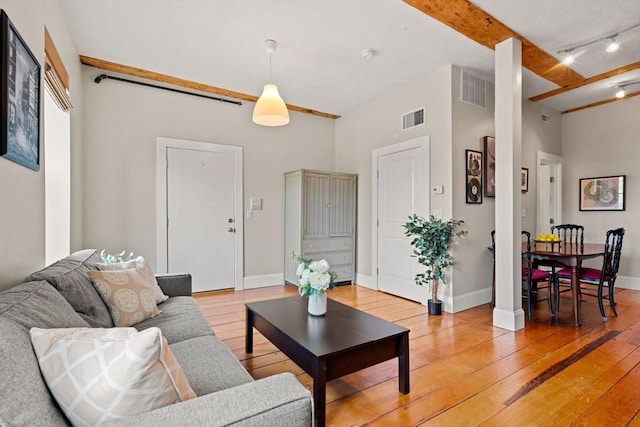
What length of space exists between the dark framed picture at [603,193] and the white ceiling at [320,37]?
1.44m

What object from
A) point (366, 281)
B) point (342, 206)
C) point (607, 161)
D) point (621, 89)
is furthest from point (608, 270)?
point (342, 206)

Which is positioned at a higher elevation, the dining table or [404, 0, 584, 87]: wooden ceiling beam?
[404, 0, 584, 87]: wooden ceiling beam

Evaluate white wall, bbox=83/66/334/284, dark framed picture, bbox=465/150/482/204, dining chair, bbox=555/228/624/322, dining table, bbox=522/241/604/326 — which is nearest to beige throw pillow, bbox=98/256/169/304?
white wall, bbox=83/66/334/284

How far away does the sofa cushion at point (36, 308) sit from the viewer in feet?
3.22

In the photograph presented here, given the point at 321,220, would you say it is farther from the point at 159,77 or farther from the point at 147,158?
the point at 159,77

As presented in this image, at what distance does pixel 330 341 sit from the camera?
5.82 feet

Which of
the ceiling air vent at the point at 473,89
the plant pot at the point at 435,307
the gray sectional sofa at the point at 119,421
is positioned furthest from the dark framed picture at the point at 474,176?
the gray sectional sofa at the point at 119,421

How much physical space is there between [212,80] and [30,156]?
2.75m

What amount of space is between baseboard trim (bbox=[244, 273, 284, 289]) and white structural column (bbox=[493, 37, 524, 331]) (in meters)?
2.89

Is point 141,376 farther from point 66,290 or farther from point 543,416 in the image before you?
point 543,416

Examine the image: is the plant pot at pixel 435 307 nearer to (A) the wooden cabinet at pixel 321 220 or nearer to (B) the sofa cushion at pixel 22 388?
(A) the wooden cabinet at pixel 321 220

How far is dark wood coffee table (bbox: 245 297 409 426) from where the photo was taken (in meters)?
1.63

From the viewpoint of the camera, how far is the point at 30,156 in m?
1.65

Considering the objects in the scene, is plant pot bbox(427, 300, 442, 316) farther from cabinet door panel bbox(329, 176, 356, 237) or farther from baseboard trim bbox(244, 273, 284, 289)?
baseboard trim bbox(244, 273, 284, 289)
